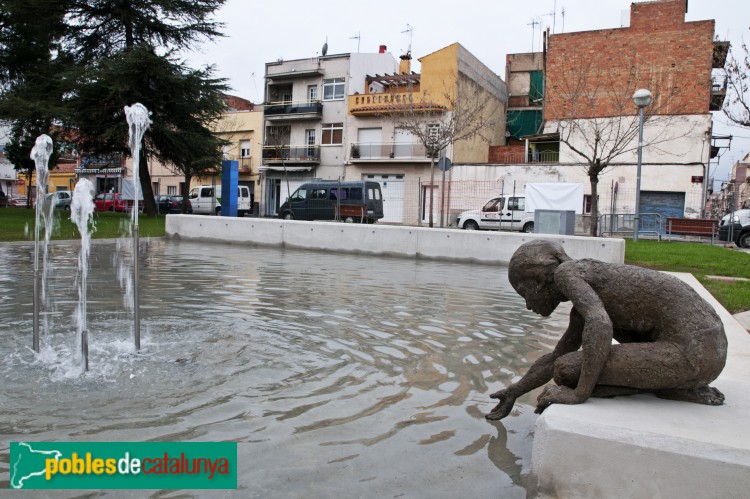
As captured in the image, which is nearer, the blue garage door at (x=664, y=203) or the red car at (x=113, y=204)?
the blue garage door at (x=664, y=203)

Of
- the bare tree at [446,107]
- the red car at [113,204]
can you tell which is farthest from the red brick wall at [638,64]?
the red car at [113,204]

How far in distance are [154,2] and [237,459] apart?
104 ft

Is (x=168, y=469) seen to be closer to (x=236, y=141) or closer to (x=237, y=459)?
(x=237, y=459)

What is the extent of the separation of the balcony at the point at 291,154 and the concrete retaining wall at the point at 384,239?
87.8ft

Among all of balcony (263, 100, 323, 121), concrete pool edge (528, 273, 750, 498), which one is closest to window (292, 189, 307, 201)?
balcony (263, 100, 323, 121)

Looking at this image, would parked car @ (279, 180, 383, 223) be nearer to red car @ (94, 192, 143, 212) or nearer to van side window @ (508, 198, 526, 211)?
van side window @ (508, 198, 526, 211)

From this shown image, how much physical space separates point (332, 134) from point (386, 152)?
5542 mm

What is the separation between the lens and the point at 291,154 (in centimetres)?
4600

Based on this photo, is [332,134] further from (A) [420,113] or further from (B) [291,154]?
(A) [420,113]

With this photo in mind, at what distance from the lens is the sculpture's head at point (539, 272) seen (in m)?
3.06

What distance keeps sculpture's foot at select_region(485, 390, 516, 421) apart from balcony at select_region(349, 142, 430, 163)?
1427 inches

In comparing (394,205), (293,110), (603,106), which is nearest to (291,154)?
(293,110)

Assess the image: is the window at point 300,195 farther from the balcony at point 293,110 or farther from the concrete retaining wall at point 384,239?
the balcony at point 293,110

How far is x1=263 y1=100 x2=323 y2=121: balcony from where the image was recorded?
146 feet
